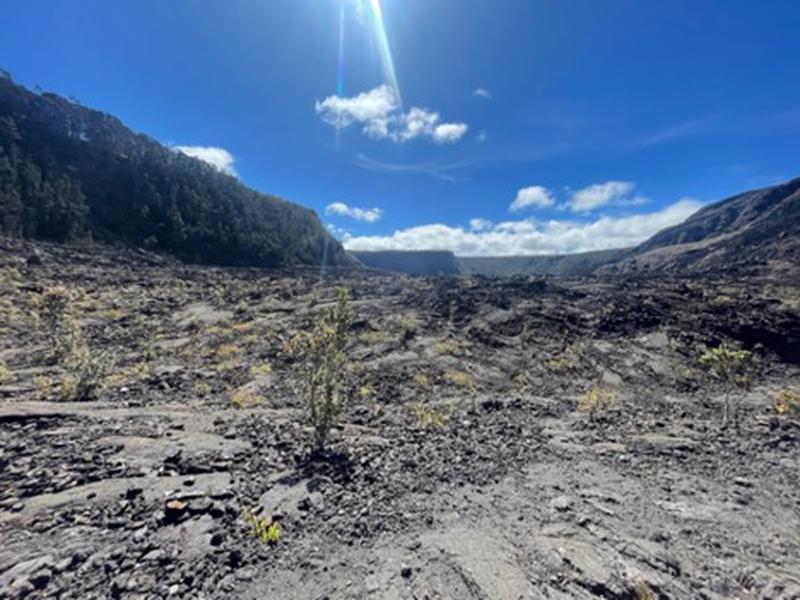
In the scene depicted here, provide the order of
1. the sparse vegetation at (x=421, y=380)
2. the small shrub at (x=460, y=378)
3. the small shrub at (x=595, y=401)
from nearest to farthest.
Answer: the small shrub at (x=595, y=401)
the sparse vegetation at (x=421, y=380)
the small shrub at (x=460, y=378)

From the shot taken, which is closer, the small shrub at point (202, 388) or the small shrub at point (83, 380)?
the small shrub at point (83, 380)

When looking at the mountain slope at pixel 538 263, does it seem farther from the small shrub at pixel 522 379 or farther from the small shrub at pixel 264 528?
the small shrub at pixel 264 528

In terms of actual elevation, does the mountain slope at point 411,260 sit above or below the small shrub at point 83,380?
above

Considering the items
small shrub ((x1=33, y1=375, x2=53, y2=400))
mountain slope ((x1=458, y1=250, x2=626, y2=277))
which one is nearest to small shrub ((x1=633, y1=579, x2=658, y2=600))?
small shrub ((x1=33, y1=375, x2=53, y2=400))

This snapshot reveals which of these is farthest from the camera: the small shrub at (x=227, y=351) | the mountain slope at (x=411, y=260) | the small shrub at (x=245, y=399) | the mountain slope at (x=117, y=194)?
the mountain slope at (x=411, y=260)

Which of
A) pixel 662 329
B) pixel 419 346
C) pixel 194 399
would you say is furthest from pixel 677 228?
pixel 194 399

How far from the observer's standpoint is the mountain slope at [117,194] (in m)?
50.8

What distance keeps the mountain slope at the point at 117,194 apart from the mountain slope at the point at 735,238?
69130mm

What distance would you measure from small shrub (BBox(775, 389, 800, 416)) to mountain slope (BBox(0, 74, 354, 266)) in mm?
61449

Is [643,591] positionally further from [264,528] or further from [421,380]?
[421,380]

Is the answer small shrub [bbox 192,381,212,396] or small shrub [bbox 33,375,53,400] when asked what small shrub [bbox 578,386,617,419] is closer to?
small shrub [bbox 192,381,212,396]

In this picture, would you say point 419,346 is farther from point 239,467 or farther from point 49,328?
point 49,328

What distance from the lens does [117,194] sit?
64.6m

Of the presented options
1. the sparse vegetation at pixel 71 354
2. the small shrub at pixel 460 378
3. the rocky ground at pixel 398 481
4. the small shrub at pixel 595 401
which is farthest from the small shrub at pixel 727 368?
the sparse vegetation at pixel 71 354
